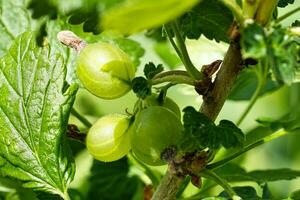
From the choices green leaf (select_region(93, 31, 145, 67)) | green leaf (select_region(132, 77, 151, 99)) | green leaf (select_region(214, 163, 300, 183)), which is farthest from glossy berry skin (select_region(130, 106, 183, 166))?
green leaf (select_region(93, 31, 145, 67))

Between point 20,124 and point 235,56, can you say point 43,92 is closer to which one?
point 20,124

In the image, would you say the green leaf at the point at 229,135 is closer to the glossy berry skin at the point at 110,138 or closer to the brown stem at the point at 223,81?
the brown stem at the point at 223,81

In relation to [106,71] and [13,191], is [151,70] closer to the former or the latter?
[106,71]

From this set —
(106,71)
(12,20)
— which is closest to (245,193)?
(106,71)

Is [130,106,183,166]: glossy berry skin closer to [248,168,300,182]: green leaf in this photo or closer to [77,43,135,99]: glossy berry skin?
[77,43,135,99]: glossy berry skin

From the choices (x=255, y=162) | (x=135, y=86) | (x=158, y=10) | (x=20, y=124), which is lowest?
(x=255, y=162)

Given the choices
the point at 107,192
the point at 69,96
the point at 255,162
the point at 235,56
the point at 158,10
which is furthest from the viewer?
the point at 255,162

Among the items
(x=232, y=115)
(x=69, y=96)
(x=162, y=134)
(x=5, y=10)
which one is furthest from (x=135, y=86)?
(x=232, y=115)
